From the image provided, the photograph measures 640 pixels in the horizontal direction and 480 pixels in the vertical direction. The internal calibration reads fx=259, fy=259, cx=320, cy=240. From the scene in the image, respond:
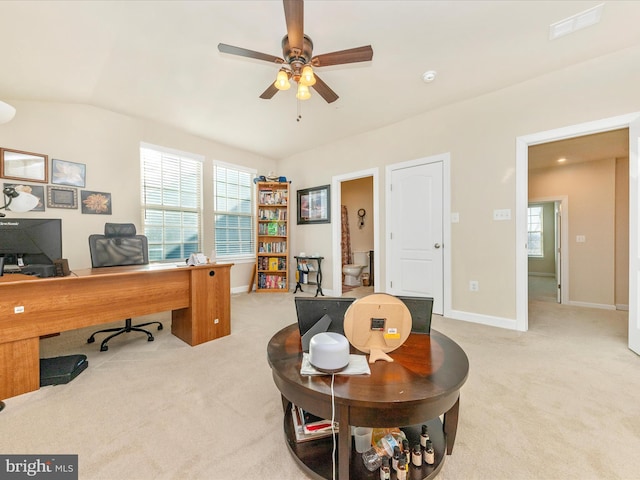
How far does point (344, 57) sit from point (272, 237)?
147 inches

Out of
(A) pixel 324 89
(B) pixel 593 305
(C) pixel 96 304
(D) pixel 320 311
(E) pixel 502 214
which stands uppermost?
(A) pixel 324 89

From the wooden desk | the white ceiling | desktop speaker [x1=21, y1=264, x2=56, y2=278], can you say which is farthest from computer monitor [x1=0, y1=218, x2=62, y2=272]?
the white ceiling

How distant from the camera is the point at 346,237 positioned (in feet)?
19.9

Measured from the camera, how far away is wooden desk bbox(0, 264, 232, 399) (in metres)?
1.70

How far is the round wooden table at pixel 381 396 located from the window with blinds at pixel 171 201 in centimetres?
358

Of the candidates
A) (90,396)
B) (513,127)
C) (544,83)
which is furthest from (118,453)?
(544,83)

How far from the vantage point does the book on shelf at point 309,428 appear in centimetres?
120

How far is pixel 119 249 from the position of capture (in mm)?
2828

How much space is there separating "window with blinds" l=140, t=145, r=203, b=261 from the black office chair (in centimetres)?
102

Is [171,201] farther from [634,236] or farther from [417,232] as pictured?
[634,236]

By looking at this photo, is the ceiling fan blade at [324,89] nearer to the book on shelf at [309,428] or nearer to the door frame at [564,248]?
the book on shelf at [309,428]

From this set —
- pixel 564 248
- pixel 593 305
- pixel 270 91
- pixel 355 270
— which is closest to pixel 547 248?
pixel 564 248

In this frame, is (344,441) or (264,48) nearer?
(344,441)

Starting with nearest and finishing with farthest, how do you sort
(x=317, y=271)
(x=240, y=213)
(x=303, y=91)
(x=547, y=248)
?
1. (x=303, y=91)
2. (x=317, y=271)
3. (x=240, y=213)
4. (x=547, y=248)
